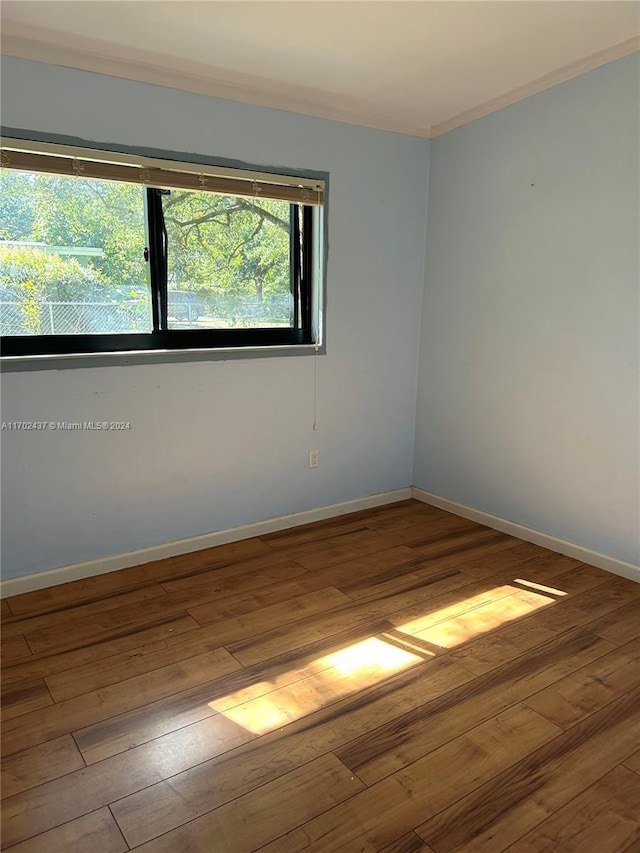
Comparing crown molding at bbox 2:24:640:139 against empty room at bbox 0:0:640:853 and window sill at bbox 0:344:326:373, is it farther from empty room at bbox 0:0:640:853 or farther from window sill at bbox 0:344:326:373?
window sill at bbox 0:344:326:373

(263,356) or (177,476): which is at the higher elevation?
(263,356)

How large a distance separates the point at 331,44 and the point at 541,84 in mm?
1101

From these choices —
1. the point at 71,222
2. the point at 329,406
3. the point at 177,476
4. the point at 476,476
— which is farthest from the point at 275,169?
the point at 476,476

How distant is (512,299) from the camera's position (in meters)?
3.21

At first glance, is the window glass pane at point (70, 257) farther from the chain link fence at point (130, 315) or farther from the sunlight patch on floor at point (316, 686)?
the sunlight patch on floor at point (316, 686)

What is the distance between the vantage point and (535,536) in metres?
3.24

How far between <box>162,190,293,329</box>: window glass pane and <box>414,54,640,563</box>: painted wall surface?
1.01 meters

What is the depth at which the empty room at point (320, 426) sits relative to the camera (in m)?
1.71

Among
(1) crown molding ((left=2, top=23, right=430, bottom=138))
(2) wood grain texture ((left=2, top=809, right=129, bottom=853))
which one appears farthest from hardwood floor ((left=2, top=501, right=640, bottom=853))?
(1) crown molding ((left=2, top=23, right=430, bottom=138))

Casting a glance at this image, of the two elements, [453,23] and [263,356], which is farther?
[263,356]

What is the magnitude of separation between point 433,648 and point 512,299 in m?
1.89

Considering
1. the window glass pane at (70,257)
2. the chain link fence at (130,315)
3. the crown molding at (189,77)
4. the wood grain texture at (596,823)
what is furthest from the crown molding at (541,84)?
the wood grain texture at (596,823)

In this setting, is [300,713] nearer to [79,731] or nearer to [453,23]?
[79,731]

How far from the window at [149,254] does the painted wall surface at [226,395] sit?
124mm
